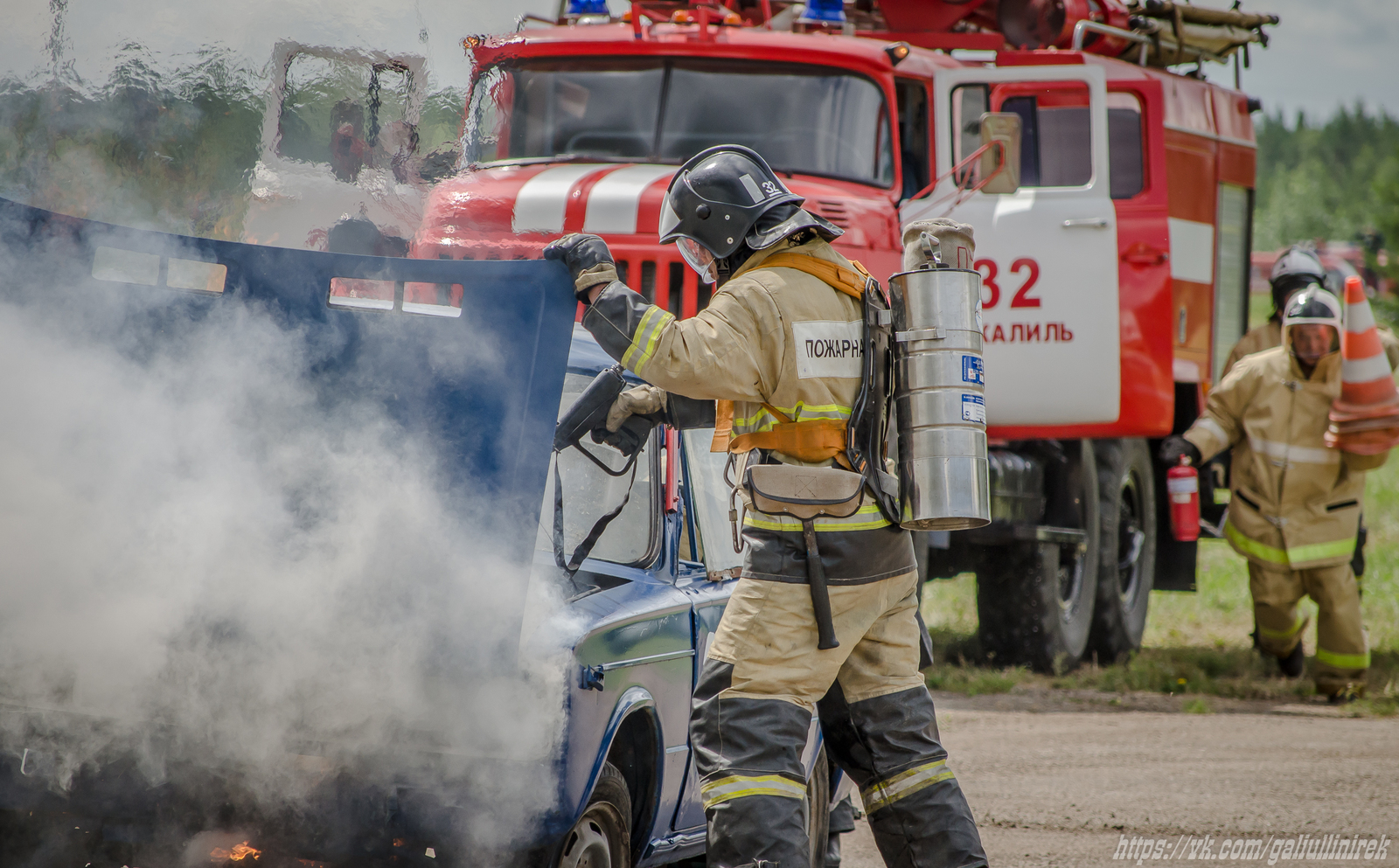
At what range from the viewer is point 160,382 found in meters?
3.49

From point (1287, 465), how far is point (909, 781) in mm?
5924

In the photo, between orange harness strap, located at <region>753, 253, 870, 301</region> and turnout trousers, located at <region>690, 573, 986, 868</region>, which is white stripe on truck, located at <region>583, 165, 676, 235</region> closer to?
orange harness strap, located at <region>753, 253, 870, 301</region>

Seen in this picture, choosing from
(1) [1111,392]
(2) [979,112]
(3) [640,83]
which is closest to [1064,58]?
(2) [979,112]

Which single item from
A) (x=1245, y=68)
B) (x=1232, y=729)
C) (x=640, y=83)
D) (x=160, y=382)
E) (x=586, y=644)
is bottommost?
(x=1232, y=729)

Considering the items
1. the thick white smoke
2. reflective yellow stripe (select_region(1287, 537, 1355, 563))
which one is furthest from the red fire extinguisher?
the thick white smoke

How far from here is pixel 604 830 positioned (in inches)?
146

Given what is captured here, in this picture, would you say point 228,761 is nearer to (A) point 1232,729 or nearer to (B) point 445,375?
(B) point 445,375

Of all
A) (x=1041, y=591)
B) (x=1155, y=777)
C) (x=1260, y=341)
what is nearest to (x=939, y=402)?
(x=1155, y=777)

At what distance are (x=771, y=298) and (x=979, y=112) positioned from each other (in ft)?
16.5

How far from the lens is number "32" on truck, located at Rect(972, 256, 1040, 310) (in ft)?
27.8

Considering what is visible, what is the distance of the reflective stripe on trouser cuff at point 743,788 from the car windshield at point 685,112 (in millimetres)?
4341

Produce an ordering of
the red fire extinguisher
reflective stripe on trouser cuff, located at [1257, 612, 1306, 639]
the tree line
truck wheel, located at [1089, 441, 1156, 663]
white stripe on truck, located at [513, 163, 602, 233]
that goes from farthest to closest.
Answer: the tree line, truck wheel, located at [1089, 441, 1156, 663], the red fire extinguisher, reflective stripe on trouser cuff, located at [1257, 612, 1306, 639], white stripe on truck, located at [513, 163, 602, 233]

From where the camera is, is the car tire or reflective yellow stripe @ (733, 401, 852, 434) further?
the car tire

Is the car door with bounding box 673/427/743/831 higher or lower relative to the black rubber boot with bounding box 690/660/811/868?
higher
